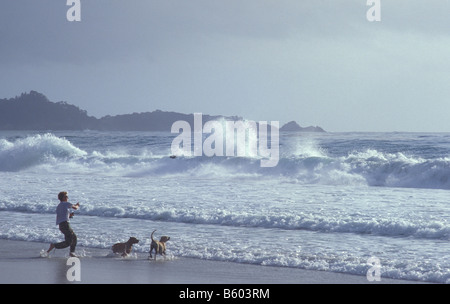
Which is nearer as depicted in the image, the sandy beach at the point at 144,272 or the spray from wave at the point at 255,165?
the sandy beach at the point at 144,272

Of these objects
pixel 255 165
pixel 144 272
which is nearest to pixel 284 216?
pixel 144 272

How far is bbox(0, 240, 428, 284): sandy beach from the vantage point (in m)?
8.38

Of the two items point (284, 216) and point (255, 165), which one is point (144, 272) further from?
point (255, 165)

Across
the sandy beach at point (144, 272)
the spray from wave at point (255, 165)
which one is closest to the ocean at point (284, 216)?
the spray from wave at point (255, 165)

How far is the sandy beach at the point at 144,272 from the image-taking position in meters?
8.38

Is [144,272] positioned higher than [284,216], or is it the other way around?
[284,216]

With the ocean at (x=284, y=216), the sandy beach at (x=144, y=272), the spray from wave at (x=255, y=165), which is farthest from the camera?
the spray from wave at (x=255, y=165)

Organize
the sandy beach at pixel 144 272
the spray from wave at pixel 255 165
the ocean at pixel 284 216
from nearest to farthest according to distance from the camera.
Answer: the sandy beach at pixel 144 272
the ocean at pixel 284 216
the spray from wave at pixel 255 165

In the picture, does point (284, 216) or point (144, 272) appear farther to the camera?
point (284, 216)

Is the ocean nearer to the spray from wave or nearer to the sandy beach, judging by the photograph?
the spray from wave

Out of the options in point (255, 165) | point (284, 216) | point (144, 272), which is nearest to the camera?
point (144, 272)

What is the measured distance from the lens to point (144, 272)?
891 cm

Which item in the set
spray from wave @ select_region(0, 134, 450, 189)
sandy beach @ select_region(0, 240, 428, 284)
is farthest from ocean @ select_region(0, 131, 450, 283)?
sandy beach @ select_region(0, 240, 428, 284)

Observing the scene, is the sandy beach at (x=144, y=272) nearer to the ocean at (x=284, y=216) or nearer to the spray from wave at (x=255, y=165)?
the ocean at (x=284, y=216)
